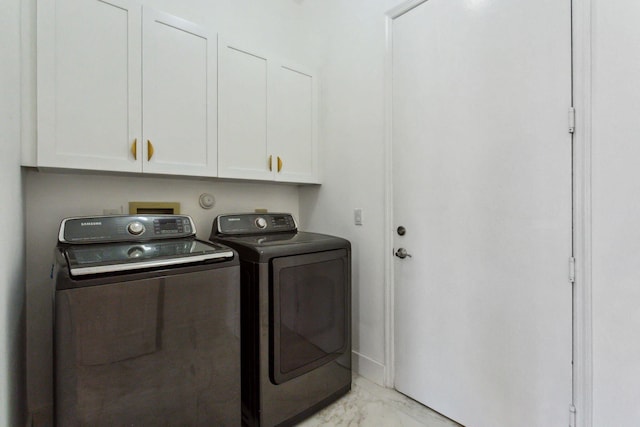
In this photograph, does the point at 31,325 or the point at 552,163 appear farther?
the point at 31,325

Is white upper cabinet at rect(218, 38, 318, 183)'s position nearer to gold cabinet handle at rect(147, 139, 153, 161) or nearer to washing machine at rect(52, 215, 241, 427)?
gold cabinet handle at rect(147, 139, 153, 161)

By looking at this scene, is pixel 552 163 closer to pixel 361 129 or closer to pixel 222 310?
pixel 361 129

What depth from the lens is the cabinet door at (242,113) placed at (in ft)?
6.03

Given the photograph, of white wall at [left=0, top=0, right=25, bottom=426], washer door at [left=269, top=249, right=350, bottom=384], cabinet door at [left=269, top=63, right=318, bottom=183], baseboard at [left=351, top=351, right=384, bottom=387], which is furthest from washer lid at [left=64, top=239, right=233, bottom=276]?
baseboard at [left=351, top=351, right=384, bottom=387]

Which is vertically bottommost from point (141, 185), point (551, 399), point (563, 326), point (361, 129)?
point (551, 399)

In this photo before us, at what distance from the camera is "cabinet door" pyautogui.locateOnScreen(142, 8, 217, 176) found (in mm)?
1568

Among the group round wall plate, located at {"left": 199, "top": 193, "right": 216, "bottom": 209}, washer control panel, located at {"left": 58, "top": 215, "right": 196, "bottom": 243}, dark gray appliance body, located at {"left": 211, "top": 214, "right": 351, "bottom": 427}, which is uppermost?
round wall plate, located at {"left": 199, "top": 193, "right": 216, "bottom": 209}

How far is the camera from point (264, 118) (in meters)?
2.03

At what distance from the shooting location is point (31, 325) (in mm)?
1524

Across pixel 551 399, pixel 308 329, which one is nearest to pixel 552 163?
pixel 551 399

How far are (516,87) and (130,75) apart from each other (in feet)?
6.32

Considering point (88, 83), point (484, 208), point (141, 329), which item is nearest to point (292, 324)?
point (141, 329)

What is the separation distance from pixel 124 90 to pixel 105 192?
61cm

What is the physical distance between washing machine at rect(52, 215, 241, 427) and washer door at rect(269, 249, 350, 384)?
23 cm
